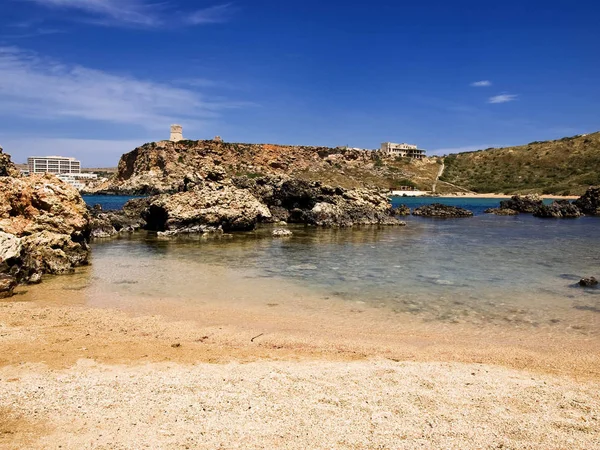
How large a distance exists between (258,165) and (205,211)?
3902 inches

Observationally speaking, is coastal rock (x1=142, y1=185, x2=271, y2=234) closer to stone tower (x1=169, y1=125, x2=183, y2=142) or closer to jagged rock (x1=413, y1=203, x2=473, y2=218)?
jagged rock (x1=413, y1=203, x2=473, y2=218)

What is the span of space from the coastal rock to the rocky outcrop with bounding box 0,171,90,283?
8698mm

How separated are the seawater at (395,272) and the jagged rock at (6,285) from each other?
6.98 feet

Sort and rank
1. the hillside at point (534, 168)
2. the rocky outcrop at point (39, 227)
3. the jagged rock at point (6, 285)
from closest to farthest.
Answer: the jagged rock at point (6, 285), the rocky outcrop at point (39, 227), the hillside at point (534, 168)

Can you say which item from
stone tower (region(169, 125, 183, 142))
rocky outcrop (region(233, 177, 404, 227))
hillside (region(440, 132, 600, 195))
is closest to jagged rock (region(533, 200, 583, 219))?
rocky outcrop (region(233, 177, 404, 227))

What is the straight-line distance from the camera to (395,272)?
16188 millimetres

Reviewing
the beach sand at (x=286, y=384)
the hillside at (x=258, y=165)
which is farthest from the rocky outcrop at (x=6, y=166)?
the hillside at (x=258, y=165)

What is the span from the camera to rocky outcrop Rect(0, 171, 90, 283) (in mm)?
13146

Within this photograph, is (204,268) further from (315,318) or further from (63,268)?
(315,318)

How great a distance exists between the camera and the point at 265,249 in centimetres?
2222

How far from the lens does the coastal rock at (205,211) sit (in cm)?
2917

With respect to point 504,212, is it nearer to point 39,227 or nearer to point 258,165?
point 39,227

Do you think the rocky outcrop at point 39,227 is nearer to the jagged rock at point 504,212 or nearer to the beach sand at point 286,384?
the beach sand at point 286,384

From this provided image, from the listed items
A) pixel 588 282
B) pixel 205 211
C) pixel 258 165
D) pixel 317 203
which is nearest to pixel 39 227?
pixel 205 211
